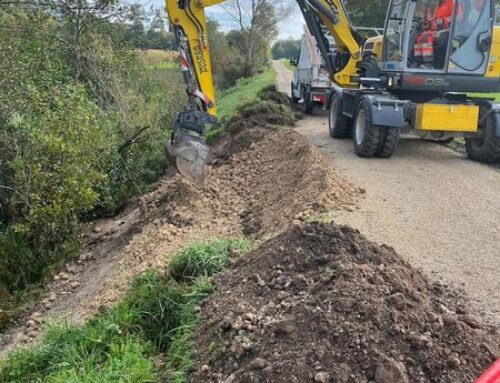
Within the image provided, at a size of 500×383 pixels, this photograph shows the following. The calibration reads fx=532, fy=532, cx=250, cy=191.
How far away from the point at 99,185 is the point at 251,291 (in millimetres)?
5272

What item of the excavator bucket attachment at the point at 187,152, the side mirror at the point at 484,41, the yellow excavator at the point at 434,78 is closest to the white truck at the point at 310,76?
the yellow excavator at the point at 434,78

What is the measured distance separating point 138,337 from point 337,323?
6.16 feet

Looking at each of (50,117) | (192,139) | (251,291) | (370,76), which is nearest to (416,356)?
(251,291)

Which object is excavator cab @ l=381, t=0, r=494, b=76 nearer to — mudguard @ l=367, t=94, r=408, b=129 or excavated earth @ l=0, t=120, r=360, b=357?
mudguard @ l=367, t=94, r=408, b=129

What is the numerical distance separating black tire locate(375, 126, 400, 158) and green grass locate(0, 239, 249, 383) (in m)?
4.63

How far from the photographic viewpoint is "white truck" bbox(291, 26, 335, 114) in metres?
15.2

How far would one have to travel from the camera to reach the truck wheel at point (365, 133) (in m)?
8.98

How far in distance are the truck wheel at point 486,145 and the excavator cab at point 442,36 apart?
92 cm

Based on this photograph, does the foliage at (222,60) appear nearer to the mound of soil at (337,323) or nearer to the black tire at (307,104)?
the black tire at (307,104)

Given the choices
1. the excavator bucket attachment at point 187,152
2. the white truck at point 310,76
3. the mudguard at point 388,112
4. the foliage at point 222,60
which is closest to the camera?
Result: the excavator bucket attachment at point 187,152

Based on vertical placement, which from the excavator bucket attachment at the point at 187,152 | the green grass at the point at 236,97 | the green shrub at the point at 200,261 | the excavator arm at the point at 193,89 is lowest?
the green grass at the point at 236,97

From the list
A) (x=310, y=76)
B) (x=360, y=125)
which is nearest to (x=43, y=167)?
(x=360, y=125)

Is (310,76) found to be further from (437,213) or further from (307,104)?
(437,213)

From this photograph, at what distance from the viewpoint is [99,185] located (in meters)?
8.67
